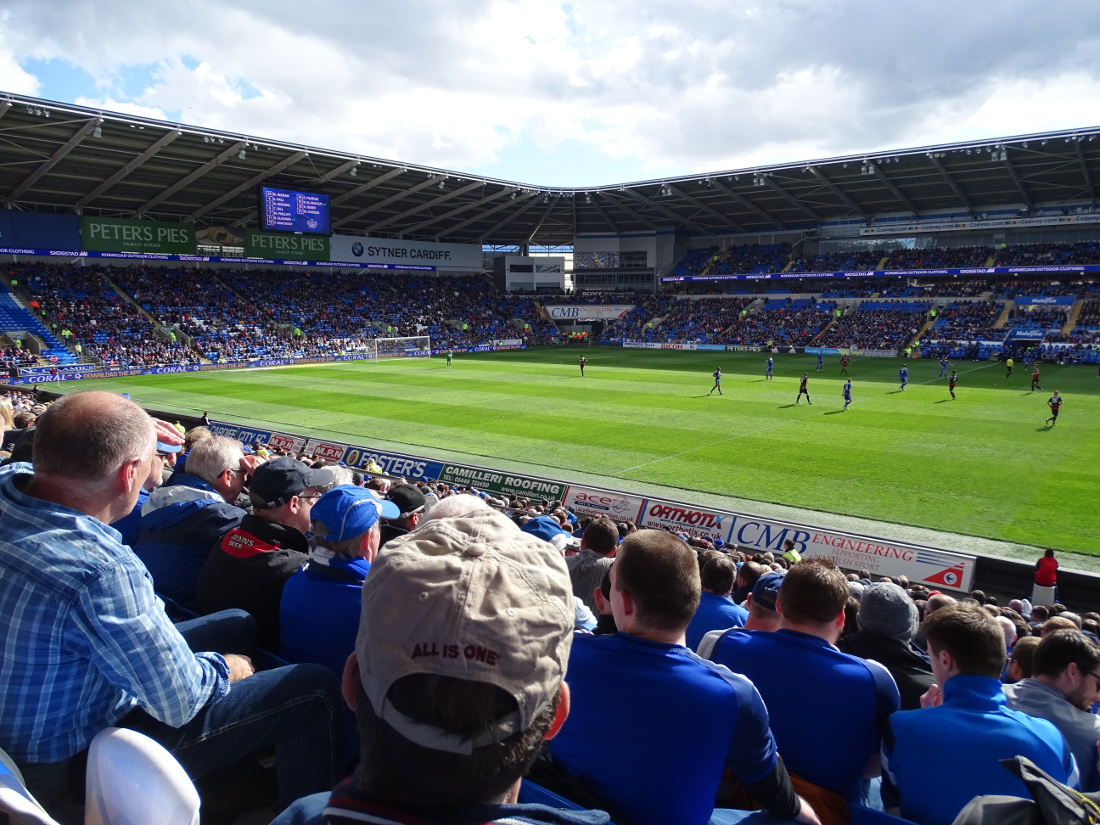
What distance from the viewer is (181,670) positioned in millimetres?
2514

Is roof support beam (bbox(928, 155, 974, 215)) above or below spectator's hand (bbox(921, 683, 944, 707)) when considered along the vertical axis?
above

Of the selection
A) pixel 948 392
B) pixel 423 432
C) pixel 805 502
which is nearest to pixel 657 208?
pixel 948 392

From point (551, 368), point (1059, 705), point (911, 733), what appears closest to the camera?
point (911, 733)

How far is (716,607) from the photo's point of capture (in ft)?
17.4

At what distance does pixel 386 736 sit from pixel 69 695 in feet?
5.74

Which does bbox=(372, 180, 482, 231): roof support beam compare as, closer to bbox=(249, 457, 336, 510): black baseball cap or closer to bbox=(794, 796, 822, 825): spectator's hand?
bbox=(249, 457, 336, 510): black baseball cap

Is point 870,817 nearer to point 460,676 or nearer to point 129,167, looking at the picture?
point 460,676

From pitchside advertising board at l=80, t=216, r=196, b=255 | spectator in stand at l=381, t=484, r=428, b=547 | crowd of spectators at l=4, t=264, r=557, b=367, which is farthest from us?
pitchside advertising board at l=80, t=216, r=196, b=255

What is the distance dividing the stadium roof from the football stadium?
1.17ft

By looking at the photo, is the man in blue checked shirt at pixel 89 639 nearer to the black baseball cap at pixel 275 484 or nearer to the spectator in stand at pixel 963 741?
the black baseball cap at pixel 275 484

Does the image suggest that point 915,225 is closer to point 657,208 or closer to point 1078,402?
point 657,208

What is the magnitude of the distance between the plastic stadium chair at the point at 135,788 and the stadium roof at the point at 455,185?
45723mm

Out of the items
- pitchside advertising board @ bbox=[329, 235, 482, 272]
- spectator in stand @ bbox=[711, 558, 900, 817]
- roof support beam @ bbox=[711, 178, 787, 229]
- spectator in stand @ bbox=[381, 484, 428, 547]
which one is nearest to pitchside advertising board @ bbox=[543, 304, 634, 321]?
pitchside advertising board @ bbox=[329, 235, 482, 272]

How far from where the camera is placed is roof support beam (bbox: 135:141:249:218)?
46.4 metres
